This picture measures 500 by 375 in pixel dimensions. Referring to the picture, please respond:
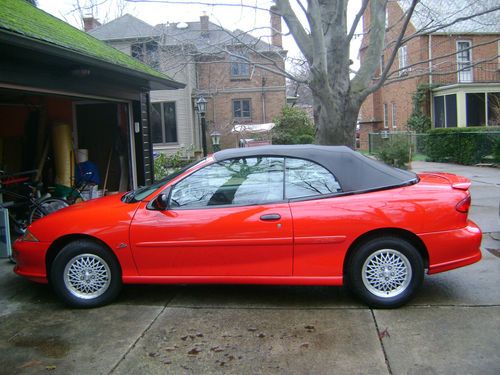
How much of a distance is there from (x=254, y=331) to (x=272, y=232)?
877 millimetres

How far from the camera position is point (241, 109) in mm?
30906

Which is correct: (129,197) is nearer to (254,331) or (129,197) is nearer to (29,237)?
(29,237)

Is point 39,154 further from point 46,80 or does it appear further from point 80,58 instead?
point 80,58

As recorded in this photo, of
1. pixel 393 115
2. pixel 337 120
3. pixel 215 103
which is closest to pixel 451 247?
pixel 337 120

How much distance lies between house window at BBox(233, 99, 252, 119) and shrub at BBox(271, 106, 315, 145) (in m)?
2.64

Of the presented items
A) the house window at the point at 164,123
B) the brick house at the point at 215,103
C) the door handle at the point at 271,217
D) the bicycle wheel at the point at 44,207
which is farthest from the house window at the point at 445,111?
the door handle at the point at 271,217

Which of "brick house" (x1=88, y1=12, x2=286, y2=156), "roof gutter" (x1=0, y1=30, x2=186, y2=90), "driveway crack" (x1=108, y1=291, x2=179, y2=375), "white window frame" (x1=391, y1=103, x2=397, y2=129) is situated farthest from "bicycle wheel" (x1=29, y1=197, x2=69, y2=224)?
"white window frame" (x1=391, y1=103, x2=397, y2=129)

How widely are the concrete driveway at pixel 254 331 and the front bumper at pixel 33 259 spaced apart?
0.31 m

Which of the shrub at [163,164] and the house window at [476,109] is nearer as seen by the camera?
the shrub at [163,164]

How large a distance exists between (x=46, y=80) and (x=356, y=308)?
5199 mm

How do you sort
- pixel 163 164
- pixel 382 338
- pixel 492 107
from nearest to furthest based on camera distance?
1. pixel 382 338
2. pixel 163 164
3. pixel 492 107

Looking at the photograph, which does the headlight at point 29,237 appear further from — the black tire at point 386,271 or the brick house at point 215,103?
the brick house at point 215,103

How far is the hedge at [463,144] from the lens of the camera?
18.4 m

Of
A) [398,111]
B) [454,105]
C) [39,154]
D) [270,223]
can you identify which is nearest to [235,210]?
[270,223]
